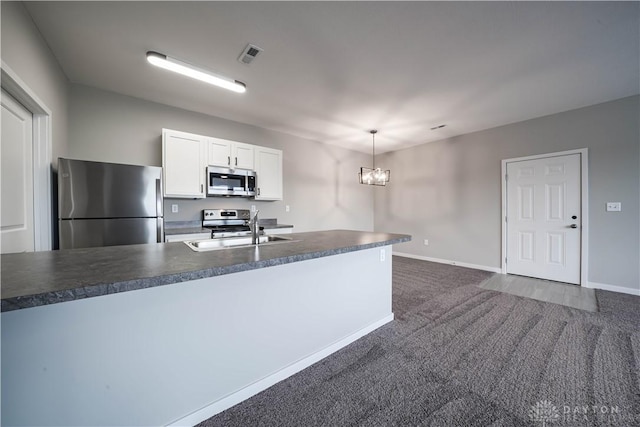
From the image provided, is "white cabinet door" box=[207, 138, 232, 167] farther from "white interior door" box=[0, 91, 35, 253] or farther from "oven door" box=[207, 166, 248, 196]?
"white interior door" box=[0, 91, 35, 253]

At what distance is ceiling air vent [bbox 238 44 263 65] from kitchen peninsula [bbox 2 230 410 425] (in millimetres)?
1874

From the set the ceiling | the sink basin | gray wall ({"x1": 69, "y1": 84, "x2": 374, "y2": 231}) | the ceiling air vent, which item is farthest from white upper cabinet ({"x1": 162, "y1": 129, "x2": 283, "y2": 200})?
the sink basin

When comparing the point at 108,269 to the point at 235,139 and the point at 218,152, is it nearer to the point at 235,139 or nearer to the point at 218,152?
the point at 218,152

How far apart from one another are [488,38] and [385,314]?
8.81 ft

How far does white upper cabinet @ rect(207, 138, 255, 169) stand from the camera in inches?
138

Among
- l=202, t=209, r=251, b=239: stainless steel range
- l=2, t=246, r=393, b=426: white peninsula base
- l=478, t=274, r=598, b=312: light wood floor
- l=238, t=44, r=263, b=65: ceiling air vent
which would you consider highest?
l=238, t=44, r=263, b=65: ceiling air vent

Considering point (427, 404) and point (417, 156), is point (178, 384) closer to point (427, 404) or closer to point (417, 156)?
point (427, 404)

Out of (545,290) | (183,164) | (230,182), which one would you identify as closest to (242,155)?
(230,182)

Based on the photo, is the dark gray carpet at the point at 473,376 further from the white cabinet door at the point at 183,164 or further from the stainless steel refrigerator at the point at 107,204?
the white cabinet door at the point at 183,164

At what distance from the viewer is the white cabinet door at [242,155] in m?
3.70

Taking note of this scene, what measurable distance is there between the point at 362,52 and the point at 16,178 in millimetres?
3028

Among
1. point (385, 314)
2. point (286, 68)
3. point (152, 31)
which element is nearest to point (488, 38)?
point (286, 68)

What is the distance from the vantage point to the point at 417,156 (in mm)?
5512

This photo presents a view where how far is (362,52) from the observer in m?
2.29
